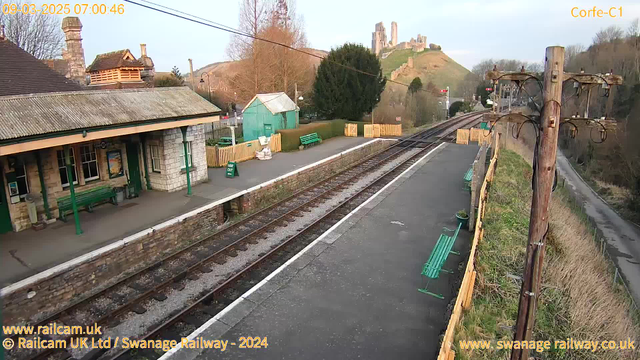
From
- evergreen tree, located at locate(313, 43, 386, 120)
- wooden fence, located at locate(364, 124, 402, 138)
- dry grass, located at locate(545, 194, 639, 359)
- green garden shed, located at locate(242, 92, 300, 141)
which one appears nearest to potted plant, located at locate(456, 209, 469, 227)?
dry grass, located at locate(545, 194, 639, 359)

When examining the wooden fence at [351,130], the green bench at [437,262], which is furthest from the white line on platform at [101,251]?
the wooden fence at [351,130]

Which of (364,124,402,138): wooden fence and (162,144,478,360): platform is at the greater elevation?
(364,124,402,138): wooden fence

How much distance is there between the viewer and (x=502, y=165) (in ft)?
67.9

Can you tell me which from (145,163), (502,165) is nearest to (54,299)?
(145,163)

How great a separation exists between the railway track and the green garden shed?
9.78m

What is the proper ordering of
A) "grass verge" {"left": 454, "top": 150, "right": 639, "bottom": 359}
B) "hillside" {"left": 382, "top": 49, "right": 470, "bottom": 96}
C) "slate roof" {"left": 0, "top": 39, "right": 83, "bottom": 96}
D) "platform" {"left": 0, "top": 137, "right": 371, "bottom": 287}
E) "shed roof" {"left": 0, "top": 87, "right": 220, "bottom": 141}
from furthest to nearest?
"hillside" {"left": 382, "top": 49, "right": 470, "bottom": 96}, "slate roof" {"left": 0, "top": 39, "right": 83, "bottom": 96}, "shed roof" {"left": 0, "top": 87, "right": 220, "bottom": 141}, "platform" {"left": 0, "top": 137, "right": 371, "bottom": 287}, "grass verge" {"left": 454, "top": 150, "right": 639, "bottom": 359}

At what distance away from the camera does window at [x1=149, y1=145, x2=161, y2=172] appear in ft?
47.8

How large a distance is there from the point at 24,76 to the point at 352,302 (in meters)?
13.7

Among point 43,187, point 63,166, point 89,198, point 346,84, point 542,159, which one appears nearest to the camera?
→ point 542,159

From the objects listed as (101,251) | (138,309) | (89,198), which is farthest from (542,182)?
(89,198)

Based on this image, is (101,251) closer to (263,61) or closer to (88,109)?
(88,109)

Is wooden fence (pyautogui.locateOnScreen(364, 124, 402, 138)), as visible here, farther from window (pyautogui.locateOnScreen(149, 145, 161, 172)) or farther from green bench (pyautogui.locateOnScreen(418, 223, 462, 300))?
green bench (pyautogui.locateOnScreen(418, 223, 462, 300))

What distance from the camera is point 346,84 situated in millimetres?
32219

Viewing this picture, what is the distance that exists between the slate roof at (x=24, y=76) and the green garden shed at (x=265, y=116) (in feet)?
38.3
